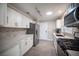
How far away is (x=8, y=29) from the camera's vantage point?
5.69 feet

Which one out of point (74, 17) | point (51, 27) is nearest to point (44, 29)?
point (51, 27)

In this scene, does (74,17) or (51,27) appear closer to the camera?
(74,17)

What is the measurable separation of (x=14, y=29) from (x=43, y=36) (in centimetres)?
75

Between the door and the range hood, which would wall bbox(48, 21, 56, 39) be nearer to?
the door

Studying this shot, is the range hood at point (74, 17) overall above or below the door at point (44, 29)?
above

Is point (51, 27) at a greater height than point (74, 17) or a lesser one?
lesser

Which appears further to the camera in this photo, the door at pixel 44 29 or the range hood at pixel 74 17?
the door at pixel 44 29

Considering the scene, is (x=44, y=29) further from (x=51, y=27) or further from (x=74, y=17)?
(x=74, y=17)

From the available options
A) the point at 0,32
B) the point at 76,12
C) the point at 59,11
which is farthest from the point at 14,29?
the point at 76,12

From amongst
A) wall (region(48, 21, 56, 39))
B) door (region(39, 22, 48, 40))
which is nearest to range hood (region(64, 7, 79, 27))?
wall (region(48, 21, 56, 39))

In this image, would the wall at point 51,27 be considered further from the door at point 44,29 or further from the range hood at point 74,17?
the range hood at point 74,17

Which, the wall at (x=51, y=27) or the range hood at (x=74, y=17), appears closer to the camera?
the range hood at (x=74, y=17)

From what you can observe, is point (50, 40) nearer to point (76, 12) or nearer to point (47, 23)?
point (47, 23)

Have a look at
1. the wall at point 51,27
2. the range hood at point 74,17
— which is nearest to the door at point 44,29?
the wall at point 51,27
